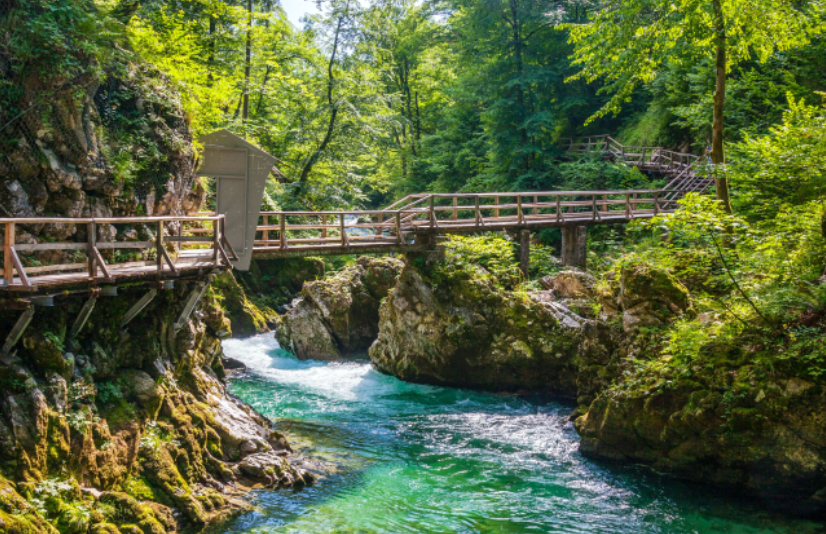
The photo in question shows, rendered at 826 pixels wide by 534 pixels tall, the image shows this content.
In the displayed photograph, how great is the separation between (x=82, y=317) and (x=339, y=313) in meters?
12.5

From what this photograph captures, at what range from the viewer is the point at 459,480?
34.2ft

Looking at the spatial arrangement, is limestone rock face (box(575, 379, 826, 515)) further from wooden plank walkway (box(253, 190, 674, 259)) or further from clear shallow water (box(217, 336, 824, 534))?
wooden plank walkway (box(253, 190, 674, 259))

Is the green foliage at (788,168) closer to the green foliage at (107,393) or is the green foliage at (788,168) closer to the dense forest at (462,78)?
the dense forest at (462,78)

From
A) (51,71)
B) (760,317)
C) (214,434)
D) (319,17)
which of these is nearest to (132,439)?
(214,434)

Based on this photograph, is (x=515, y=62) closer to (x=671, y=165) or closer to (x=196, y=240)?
(x=671, y=165)

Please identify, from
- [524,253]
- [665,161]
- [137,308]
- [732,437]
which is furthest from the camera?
[665,161]

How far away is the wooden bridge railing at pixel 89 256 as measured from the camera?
21.9 feet

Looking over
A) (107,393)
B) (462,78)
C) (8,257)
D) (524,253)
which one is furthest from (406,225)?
(462,78)

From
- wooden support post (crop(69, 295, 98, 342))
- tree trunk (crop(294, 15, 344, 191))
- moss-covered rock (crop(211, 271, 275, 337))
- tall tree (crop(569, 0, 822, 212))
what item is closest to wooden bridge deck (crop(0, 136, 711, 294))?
wooden support post (crop(69, 295, 98, 342))

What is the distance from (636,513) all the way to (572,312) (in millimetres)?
7519

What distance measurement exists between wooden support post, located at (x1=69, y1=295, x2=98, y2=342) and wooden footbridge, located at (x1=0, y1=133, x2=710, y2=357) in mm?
23

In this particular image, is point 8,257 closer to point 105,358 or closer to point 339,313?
point 105,358

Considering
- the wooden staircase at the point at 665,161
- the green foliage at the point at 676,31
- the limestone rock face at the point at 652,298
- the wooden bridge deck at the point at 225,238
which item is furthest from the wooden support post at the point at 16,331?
the wooden staircase at the point at 665,161

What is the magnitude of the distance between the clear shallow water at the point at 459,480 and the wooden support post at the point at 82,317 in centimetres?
340
